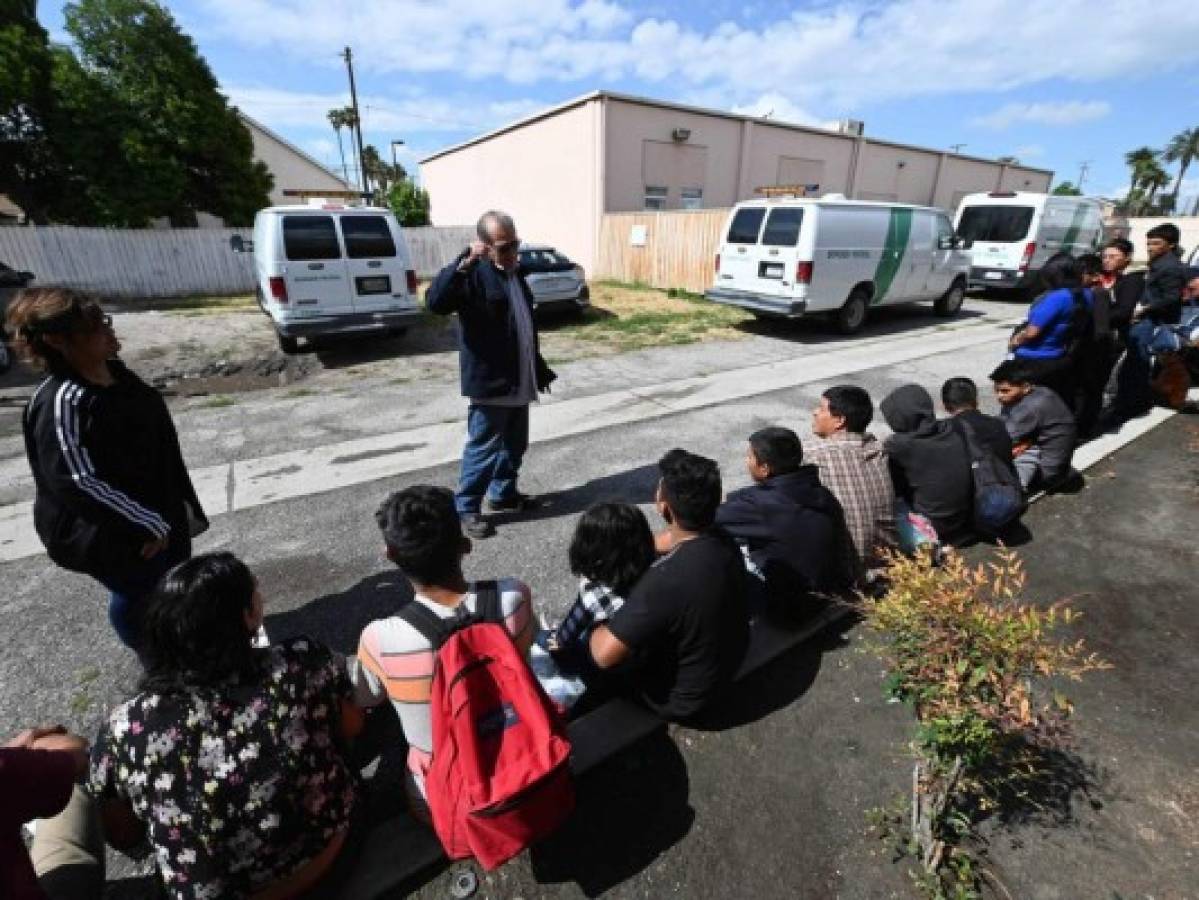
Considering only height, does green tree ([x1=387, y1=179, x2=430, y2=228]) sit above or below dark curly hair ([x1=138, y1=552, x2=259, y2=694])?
above

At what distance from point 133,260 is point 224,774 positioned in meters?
17.8

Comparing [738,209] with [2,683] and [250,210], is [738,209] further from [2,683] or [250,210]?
[250,210]

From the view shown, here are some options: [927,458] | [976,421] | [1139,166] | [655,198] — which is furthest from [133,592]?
[1139,166]

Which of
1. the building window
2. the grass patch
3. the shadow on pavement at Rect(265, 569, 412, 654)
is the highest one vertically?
the building window

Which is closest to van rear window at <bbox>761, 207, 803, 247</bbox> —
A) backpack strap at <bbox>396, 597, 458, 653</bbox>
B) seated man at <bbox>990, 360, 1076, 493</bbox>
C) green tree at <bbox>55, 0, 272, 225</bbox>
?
seated man at <bbox>990, 360, 1076, 493</bbox>

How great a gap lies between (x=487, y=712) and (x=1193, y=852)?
238cm

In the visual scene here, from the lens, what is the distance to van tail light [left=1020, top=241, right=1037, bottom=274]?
13.6m

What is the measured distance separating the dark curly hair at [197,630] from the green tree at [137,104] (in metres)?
20.3

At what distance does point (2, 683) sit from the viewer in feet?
8.85

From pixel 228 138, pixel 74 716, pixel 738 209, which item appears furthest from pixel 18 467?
pixel 228 138

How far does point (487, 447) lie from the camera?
4.01 meters

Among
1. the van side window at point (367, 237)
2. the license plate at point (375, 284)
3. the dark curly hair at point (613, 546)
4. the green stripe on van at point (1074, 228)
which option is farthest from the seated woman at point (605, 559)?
the green stripe on van at point (1074, 228)

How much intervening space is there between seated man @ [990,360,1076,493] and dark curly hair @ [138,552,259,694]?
482cm

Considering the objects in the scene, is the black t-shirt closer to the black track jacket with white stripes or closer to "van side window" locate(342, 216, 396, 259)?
the black track jacket with white stripes
